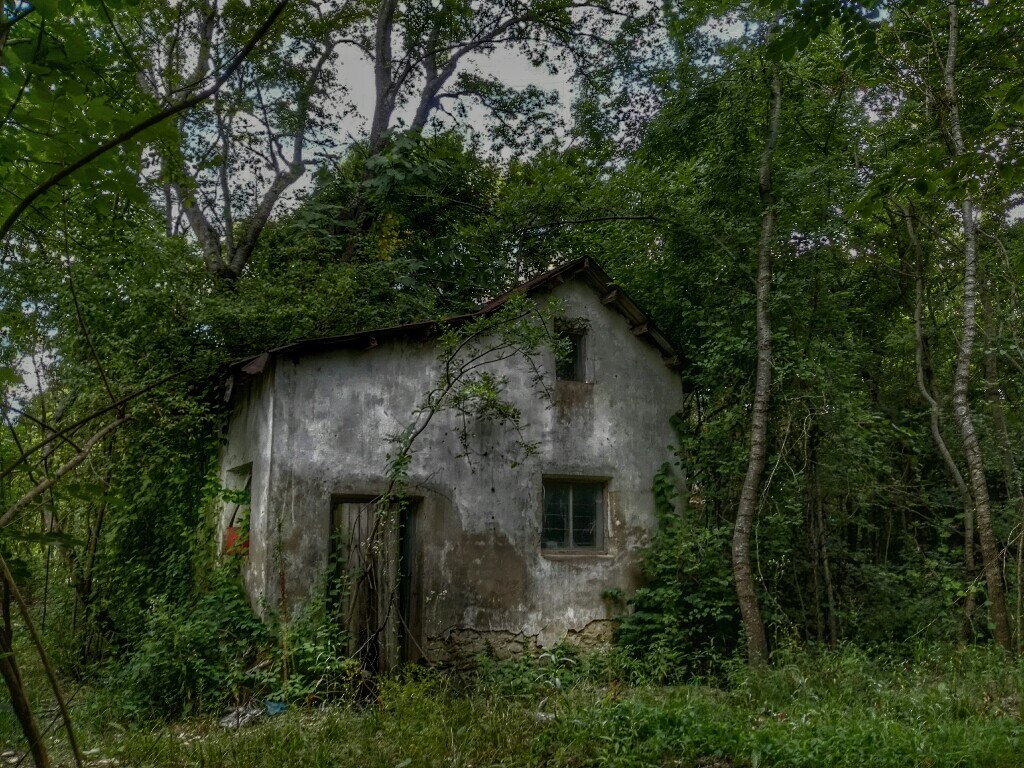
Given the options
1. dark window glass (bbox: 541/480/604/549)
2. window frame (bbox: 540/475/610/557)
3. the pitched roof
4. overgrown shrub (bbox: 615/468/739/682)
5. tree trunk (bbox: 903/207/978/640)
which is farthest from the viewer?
tree trunk (bbox: 903/207/978/640)

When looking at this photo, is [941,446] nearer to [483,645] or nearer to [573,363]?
[573,363]

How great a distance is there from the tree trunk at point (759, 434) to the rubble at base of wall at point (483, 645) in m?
1.88

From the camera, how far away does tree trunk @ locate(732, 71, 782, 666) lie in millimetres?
9586

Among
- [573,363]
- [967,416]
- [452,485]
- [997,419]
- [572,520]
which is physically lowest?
[572,520]

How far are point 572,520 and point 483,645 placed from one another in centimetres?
204

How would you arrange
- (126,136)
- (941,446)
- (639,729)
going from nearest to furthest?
(126,136) < (639,729) < (941,446)

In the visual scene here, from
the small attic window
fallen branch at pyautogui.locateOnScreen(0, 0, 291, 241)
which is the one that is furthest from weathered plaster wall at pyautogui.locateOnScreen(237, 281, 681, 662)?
Result: fallen branch at pyautogui.locateOnScreen(0, 0, 291, 241)

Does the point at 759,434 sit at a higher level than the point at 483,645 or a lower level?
higher

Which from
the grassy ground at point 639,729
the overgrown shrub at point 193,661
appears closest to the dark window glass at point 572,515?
the grassy ground at point 639,729

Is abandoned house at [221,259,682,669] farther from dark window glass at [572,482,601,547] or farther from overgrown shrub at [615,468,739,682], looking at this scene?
overgrown shrub at [615,468,739,682]

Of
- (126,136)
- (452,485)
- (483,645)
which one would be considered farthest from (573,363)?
(126,136)

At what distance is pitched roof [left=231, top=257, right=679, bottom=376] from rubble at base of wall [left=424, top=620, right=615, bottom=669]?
363 centimetres

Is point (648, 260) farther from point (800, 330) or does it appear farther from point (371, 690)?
point (371, 690)

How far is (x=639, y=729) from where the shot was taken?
593cm
